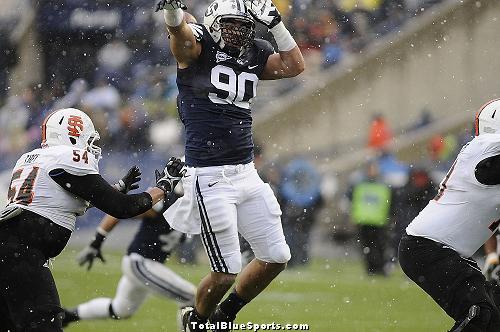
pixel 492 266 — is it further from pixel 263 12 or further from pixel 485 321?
pixel 263 12

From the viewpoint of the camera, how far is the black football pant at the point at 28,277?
15.3ft

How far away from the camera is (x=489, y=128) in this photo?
16.8ft

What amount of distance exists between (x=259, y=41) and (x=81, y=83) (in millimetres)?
9343

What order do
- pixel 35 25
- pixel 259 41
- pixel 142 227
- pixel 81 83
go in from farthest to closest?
1. pixel 35 25
2. pixel 81 83
3. pixel 142 227
4. pixel 259 41

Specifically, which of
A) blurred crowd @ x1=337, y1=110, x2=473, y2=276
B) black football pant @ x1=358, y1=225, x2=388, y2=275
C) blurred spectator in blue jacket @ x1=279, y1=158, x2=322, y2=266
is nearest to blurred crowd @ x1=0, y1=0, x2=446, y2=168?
blurred spectator in blue jacket @ x1=279, y1=158, x2=322, y2=266

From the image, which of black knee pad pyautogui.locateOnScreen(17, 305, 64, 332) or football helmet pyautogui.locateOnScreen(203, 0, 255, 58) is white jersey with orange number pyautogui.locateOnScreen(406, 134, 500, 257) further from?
black knee pad pyautogui.locateOnScreen(17, 305, 64, 332)

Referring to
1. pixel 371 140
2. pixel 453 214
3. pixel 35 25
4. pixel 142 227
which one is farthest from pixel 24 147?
pixel 453 214

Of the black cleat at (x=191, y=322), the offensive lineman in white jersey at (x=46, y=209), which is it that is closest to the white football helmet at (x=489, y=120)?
the offensive lineman in white jersey at (x=46, y=209)

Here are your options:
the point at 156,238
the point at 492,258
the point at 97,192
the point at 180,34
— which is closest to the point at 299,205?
the point at 156,238

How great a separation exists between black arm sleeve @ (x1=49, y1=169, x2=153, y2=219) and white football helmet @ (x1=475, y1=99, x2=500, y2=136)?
161 centimetres

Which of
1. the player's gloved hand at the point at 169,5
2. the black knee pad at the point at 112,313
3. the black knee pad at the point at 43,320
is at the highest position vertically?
the player's gloved hand at the point at 169,5

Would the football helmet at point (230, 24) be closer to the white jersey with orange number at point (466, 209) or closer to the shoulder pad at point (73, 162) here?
the shoulder pad at point (73, 162)

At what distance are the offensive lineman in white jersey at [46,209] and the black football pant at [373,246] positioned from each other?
6739mm

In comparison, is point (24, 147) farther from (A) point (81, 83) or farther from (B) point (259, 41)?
(B) point (259, 41)
